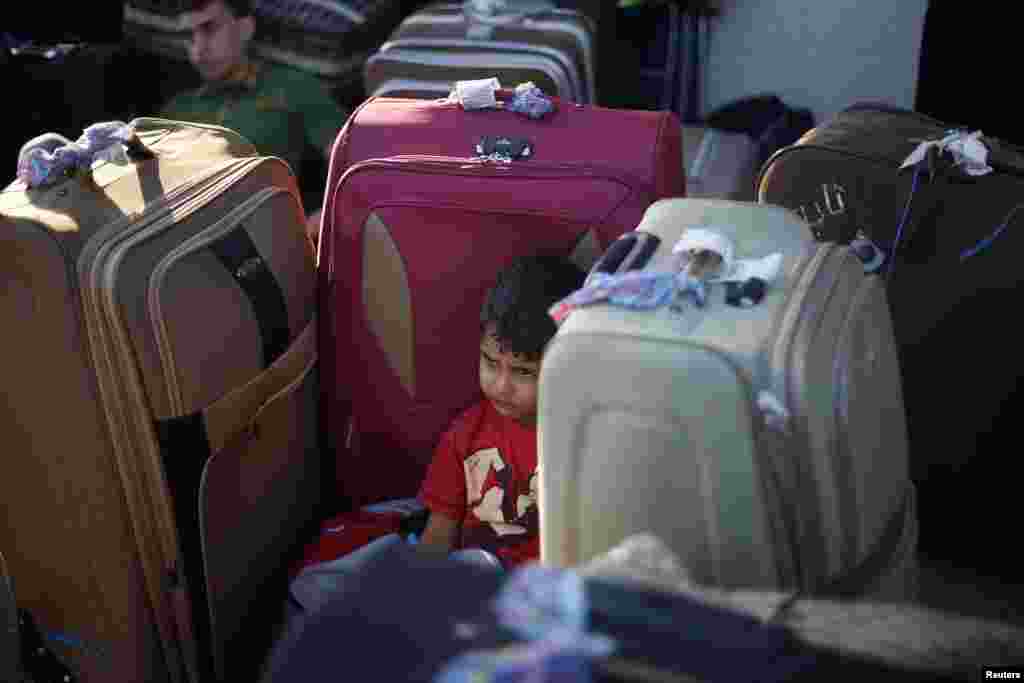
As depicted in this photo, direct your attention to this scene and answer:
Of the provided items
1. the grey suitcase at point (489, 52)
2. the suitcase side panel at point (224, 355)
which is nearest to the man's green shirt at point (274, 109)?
the grey suitcase at point (489, 52)

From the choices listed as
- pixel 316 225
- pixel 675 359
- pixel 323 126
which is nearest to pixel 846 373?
pixel 675 359

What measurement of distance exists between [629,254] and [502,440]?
548 mm

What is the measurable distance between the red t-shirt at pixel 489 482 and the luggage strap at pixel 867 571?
577mm

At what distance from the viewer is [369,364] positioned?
5.81 ft

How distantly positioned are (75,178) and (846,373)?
1.06 meters

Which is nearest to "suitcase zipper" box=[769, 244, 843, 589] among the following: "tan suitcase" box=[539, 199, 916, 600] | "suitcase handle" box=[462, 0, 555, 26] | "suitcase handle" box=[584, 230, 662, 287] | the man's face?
"tan suitcase" box=[539, 199, 916, 600]

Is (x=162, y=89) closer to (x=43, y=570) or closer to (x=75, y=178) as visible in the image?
(x=75, y=178)

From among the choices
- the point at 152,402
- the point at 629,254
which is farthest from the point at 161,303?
the point at 629,254

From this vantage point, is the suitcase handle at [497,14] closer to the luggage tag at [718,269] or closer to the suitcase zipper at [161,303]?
the suitcase zipper at [161,303]

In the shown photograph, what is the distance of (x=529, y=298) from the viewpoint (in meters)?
1.52

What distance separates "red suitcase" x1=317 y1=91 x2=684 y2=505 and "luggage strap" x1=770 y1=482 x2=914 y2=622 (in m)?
0.57

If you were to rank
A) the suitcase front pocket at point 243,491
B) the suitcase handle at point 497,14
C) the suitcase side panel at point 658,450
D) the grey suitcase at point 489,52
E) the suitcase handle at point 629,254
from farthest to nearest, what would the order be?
the suitcase handle at point 497,14
the grey suitcase at point 489,52
the suitcase front pocket at point 243,491
the suitcase handle at point 629,254
the suitcase side panel at point 658,450

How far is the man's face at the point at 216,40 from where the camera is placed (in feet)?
9.23

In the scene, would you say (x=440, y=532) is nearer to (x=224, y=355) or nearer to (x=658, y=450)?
(x=224, y=355)
